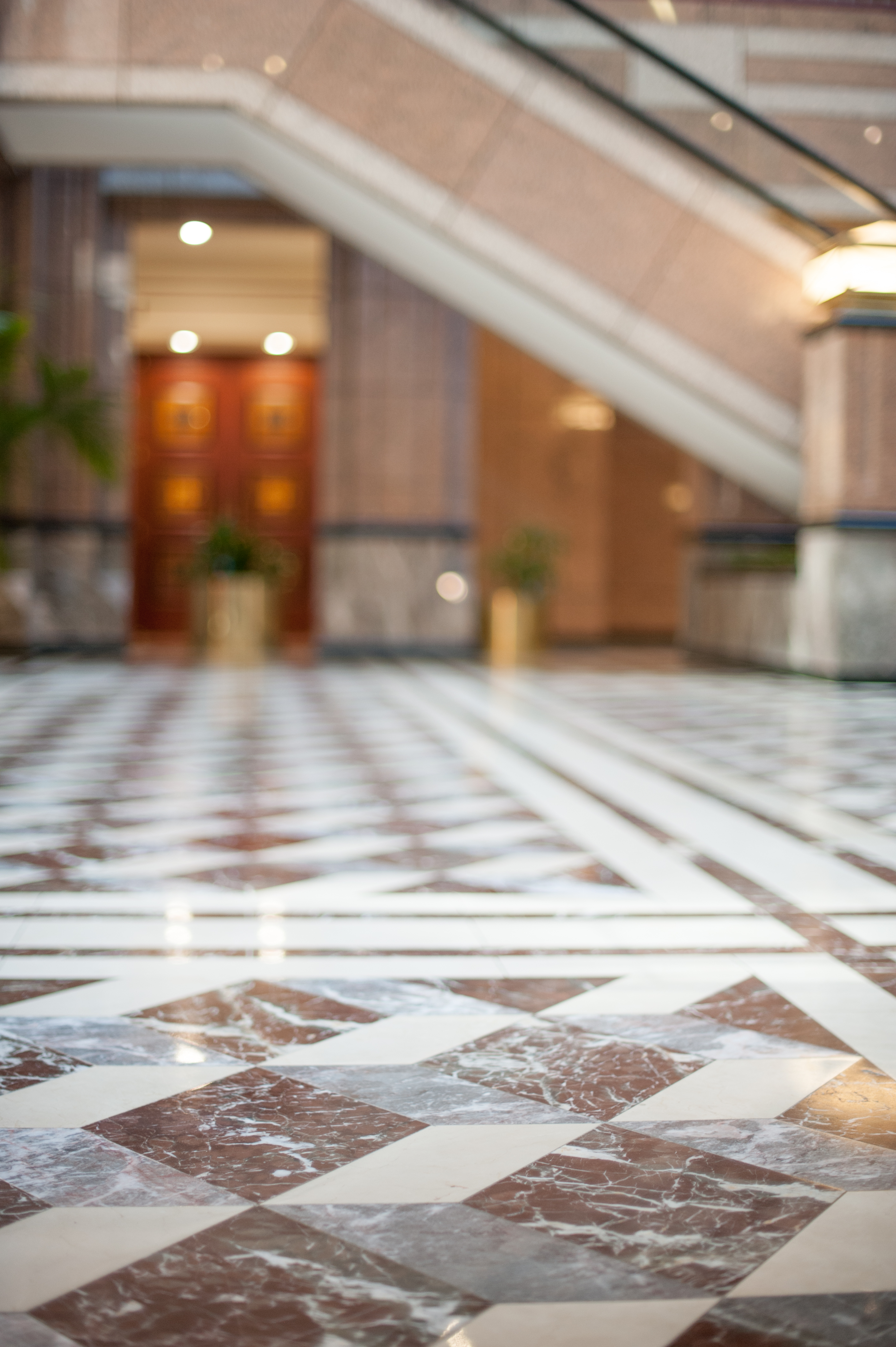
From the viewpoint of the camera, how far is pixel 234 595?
10391 mm

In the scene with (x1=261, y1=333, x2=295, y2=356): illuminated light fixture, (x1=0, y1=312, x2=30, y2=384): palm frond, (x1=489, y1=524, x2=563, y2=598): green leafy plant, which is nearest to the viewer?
(x1=0, y1=312, x2=30, y2=384): palm frond

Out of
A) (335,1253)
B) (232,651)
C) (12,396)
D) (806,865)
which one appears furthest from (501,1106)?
(232,651)

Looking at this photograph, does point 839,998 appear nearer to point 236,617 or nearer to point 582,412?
point 236,617

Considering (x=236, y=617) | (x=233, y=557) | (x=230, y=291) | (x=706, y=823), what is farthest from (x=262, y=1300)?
(x=230, y=291)

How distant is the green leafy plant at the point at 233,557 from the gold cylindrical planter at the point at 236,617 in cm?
17

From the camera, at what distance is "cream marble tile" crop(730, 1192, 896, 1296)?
128 cm

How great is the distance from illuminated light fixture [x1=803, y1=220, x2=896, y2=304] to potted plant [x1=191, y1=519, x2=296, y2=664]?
4726mm

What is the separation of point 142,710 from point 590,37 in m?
4.12

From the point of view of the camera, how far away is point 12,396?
8.72 metres

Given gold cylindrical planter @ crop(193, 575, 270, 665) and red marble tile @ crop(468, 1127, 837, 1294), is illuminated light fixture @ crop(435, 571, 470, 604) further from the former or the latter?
red marble tile @ crop(468, 1127, 837, 1294)

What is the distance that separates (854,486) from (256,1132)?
275 inches

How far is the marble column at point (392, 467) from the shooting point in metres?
10.9

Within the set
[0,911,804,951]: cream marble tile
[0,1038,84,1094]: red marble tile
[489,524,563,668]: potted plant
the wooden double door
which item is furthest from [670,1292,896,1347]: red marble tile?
the wooden double door

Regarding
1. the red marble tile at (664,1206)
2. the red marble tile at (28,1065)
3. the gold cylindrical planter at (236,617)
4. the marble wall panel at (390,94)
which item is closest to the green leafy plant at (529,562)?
the gold cylindrical planter at (236,617)
